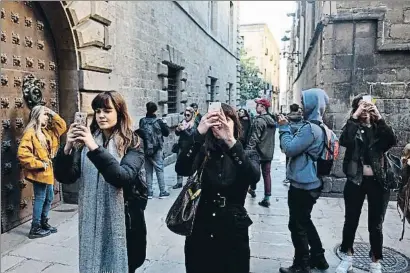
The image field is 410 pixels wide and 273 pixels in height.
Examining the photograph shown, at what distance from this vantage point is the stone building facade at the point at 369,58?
6.69 metres

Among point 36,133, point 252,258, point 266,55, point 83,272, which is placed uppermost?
point 266,55

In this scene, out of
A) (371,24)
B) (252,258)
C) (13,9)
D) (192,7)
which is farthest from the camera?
(192,7)

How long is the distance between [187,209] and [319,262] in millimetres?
2121

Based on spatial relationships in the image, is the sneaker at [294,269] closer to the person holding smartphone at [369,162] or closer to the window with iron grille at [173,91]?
the person holding smartphone at [369,162]

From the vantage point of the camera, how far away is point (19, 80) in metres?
5.06

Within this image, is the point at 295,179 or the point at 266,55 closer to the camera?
the point at 295,179

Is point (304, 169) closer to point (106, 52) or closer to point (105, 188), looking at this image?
point (105, 188)

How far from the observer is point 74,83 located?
599 cm

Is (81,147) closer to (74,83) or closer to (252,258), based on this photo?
(252,258)

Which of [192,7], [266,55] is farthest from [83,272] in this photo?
[266,55]

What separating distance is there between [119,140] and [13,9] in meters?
3.49

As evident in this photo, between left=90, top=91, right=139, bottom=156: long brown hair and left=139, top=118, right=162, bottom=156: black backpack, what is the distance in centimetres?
408

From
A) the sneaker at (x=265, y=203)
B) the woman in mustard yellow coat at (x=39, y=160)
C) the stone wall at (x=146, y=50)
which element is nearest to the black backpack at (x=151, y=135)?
the stone wall at (x=146, y=50)

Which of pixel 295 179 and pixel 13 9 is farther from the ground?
pixel 13 9
